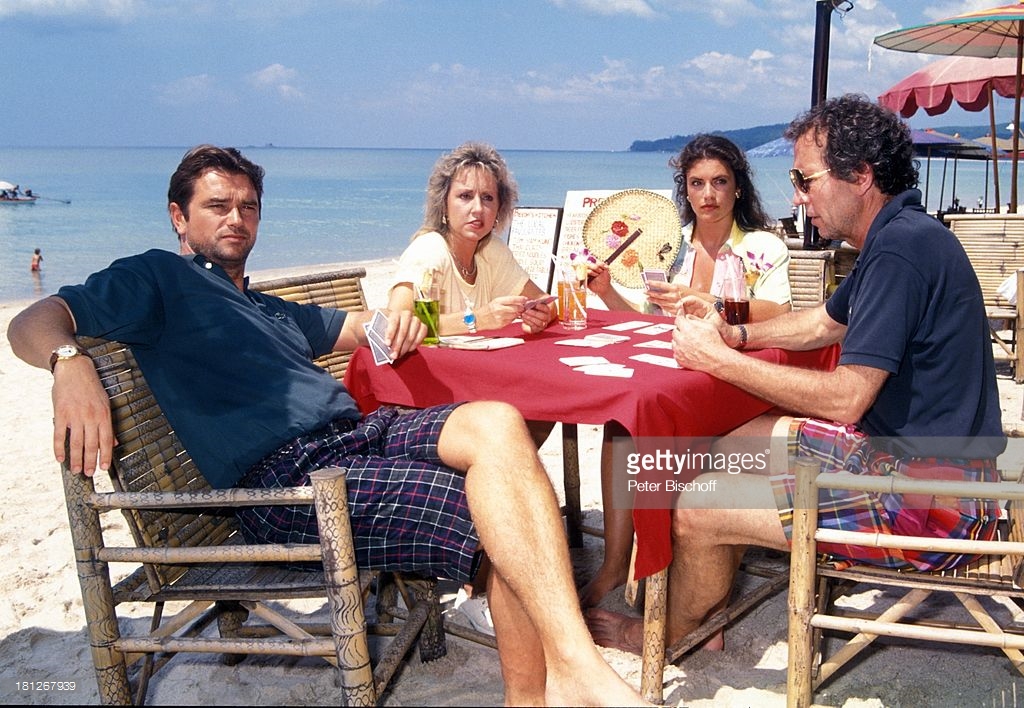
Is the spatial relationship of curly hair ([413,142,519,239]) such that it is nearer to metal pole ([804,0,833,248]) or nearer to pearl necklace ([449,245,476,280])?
pearl necklace ([449,245,476,280])

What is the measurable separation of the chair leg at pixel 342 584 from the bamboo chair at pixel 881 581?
3.28 ft

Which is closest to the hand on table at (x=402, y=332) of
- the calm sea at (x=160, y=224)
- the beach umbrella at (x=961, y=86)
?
the calm sea at (x=160, y=224)

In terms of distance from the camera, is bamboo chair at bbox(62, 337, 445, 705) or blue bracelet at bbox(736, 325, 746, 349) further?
blue bracelet at bbox(736, 325, 746, 349)

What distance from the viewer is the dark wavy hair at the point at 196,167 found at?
245cm

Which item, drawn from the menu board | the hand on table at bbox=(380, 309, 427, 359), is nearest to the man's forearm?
the hand on table at bbox=(380, 309, 427, 359)

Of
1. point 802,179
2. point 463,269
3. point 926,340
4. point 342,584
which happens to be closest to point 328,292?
point 463,269

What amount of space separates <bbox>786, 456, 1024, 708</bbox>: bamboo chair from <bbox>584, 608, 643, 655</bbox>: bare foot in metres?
0.55

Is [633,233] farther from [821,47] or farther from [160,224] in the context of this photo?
[160,224]

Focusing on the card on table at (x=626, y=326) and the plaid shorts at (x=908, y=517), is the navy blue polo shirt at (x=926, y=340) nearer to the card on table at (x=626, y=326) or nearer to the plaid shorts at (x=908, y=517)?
the plaid shorts at (x=908, y=517)

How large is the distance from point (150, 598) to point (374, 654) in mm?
850

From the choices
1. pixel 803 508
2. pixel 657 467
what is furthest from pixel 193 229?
pixel 803 508

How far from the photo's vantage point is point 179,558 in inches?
74.0

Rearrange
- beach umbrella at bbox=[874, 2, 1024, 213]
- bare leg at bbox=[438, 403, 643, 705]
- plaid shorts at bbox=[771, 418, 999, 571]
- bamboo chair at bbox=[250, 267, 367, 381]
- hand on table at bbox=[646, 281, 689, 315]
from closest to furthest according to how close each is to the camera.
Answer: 1. bare leg at bbox=[438, 403, 643, 705]
2. plaid shorts at bbox=[771, 418, 999, 571]
3. hand on table at bbox=[646, 281, 689, 315]
4. bamboo chair at bbox=[250, 267, 367, 381]
5. beach umbrella at bbox=[874, 2, 1024, 213]

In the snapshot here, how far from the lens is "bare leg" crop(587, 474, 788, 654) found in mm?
2084
